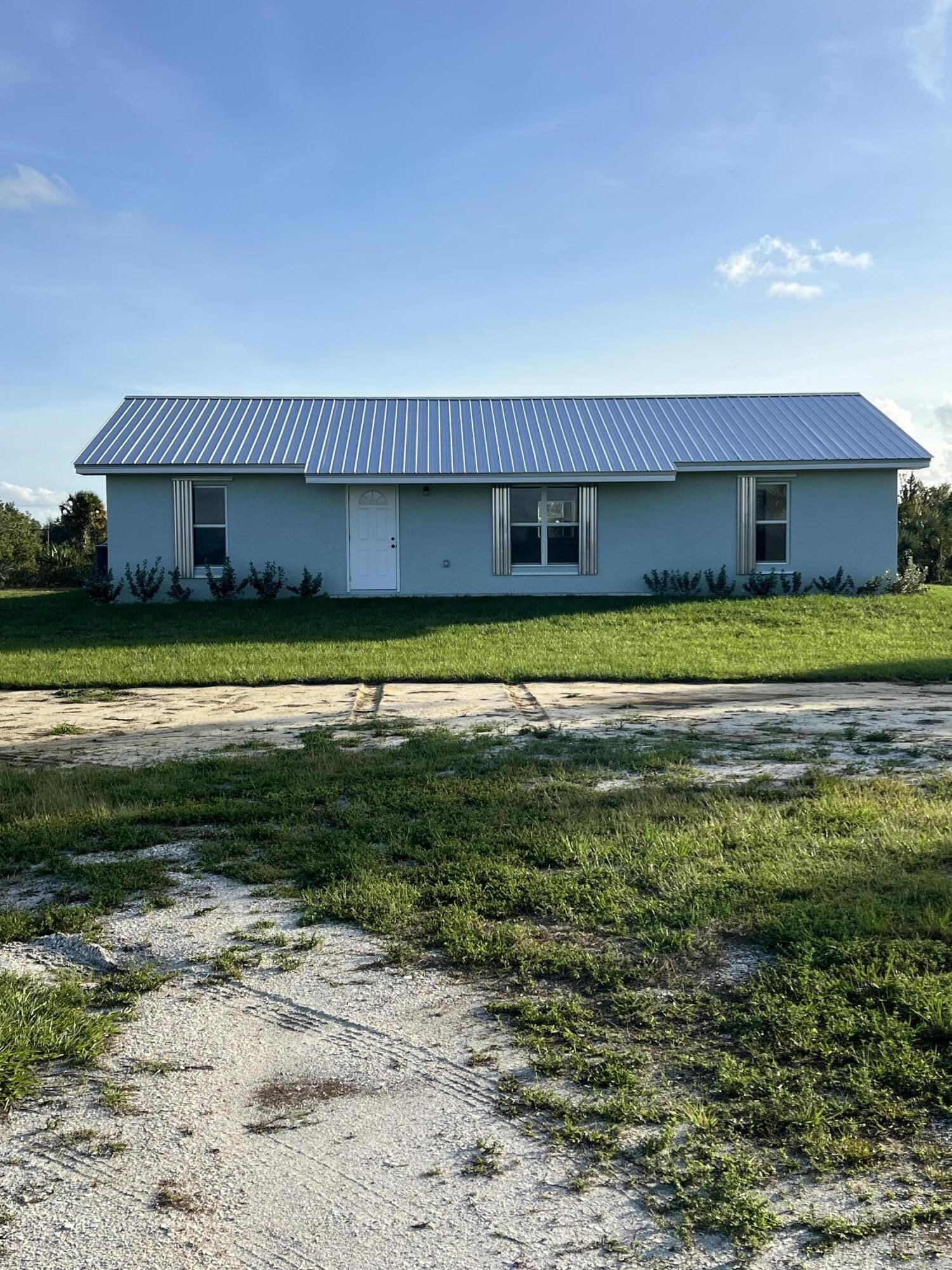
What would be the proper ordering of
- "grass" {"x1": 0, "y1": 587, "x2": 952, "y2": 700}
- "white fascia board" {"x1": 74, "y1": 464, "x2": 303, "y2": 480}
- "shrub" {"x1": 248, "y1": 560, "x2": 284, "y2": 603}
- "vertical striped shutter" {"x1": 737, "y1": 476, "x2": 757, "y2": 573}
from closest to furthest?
"grass" {"x1": 0, "y1": 587, "x2": 952, "y2": 700}, "white fascia board" {"x1": 74, "y1": 464, "x2": 303, "y2": 480}, "shrub" {"x1": 248, "y1": 560, "x2": 284, "y2": 603}, "vertical striped shutter" {"x1": 737, "y1": 476, "x2": 757, "y2": 573}

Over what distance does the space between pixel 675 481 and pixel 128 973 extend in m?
17.8

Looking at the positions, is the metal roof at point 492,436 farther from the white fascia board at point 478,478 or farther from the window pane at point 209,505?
the window pane at point 209,505

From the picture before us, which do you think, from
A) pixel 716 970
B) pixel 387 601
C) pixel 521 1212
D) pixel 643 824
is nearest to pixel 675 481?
pixel 387 601

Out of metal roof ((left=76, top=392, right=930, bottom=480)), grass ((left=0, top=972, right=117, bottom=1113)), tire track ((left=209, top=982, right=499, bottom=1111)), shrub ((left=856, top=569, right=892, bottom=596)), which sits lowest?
tire track ((left=209, top=982, right=499, bottom=1111))

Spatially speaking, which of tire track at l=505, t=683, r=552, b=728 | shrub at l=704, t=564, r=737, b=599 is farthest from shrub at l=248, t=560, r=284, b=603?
tire track at l=505, t=683, r=552, b=728

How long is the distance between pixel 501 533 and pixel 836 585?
21.4ft

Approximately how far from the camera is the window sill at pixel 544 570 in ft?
65.9

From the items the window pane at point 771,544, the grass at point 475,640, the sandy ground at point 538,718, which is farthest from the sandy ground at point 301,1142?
the window pane at point 771,544

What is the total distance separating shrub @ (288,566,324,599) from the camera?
19453 millimetres

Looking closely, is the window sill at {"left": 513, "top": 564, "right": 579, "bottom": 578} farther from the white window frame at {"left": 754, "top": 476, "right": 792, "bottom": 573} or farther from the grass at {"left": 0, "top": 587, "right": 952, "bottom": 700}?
the white window frame at {"left": 754, "top": 476, "right": 792, "bottom": 573}

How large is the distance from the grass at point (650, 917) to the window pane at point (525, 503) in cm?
1351

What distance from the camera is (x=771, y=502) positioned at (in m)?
20.1

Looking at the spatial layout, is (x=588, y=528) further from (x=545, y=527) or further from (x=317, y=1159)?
(x=317, y=1159)

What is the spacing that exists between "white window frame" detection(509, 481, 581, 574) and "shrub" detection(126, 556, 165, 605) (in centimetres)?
673
